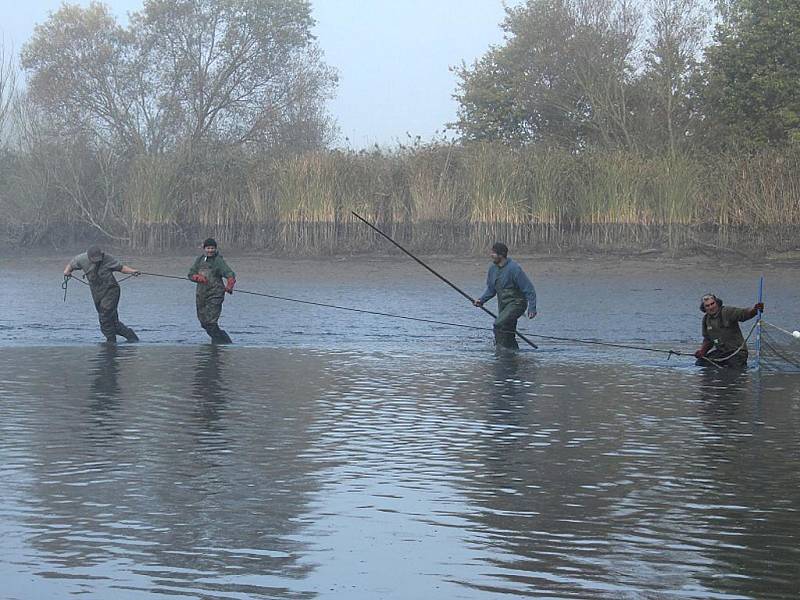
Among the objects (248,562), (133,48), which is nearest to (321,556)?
(248,562)

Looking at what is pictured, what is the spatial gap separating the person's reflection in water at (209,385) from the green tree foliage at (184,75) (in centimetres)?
3380

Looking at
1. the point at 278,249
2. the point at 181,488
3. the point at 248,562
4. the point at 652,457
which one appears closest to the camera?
the point at 248,562

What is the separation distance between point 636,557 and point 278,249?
28619 millimetres

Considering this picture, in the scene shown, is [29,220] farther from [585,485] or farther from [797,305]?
[585,485]

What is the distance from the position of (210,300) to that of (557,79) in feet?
103

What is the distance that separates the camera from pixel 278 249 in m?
34.7

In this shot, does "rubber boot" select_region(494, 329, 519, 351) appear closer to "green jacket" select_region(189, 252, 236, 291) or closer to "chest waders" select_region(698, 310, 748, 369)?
"chest waders" select_region(698, 310, 748, 369)

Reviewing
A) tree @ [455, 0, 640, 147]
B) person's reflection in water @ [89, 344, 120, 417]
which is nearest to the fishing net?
person's reflection in water @ [89, 344, 120, 417]

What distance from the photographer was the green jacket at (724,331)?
49.3ft

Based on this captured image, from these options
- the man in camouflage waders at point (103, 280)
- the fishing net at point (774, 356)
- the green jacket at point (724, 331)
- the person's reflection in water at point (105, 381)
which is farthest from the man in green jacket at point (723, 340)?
the man in camouflage waders at point (103, 280)

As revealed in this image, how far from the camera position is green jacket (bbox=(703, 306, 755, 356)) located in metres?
15.0

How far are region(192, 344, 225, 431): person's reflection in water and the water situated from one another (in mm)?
44

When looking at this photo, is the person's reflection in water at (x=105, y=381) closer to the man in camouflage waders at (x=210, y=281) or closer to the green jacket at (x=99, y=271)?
the green jacket at (x=99, y=271)

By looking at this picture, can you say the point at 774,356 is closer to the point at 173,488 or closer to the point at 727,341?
the point at 727,341
